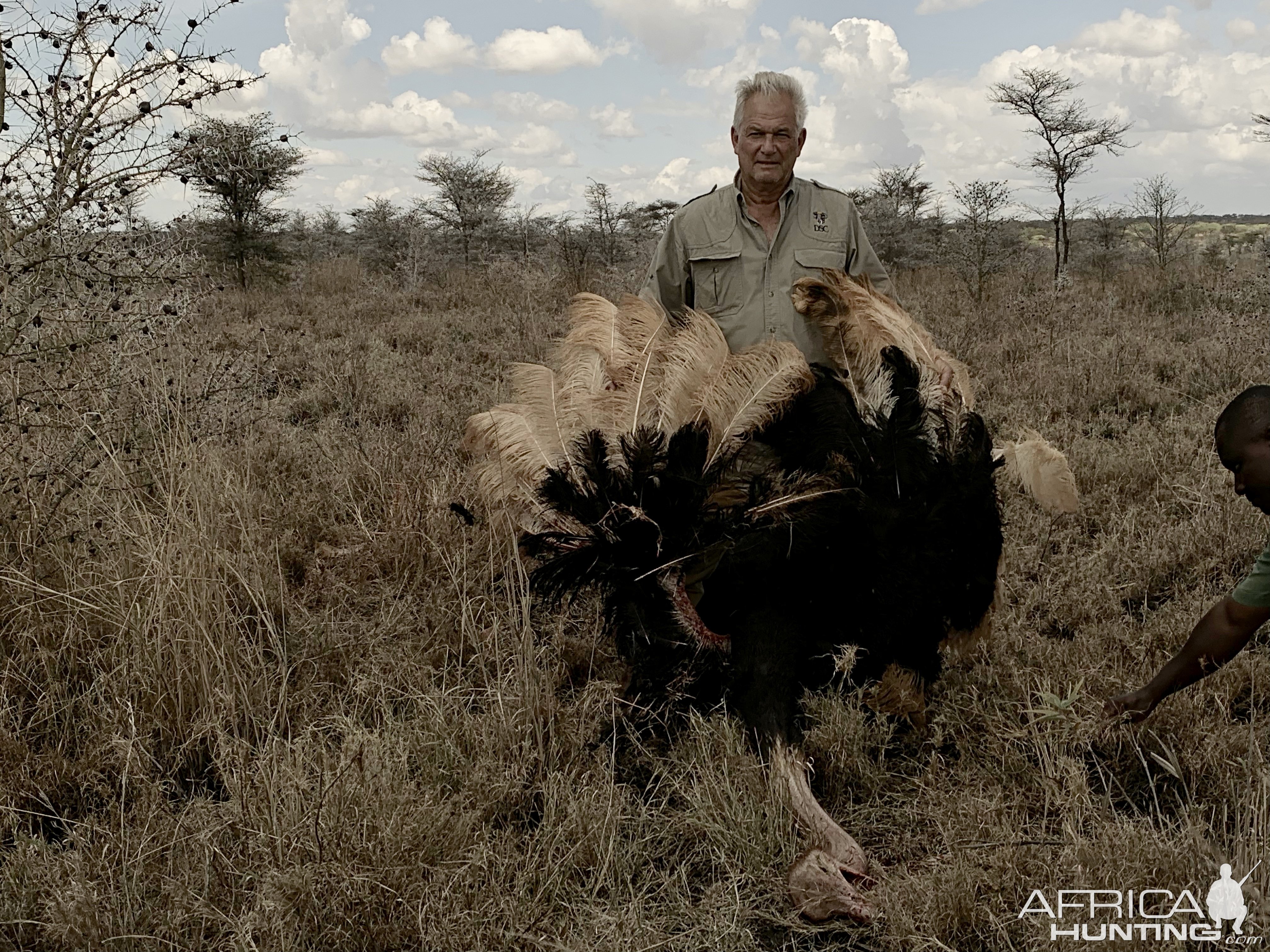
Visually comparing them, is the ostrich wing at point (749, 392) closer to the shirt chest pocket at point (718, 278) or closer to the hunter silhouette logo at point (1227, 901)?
the shirt chest pocket at point (718, 278)

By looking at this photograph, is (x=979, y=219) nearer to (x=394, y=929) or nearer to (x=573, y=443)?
(x=573, y=443)

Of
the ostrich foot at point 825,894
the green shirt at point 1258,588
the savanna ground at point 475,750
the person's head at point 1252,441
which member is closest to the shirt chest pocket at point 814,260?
the savanna ground at point 475,750

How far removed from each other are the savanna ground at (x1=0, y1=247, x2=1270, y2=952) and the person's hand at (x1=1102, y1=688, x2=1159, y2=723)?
37 millimetres

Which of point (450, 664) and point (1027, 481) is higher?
point (1027, 481)

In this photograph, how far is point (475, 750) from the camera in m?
2.57

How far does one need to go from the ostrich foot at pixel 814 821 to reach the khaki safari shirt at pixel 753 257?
209cm

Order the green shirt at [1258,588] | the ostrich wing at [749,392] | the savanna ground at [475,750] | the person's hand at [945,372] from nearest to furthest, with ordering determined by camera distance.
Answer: the savanna ground at [475,750] → the green shirt at [1258,588] → the ostrich wing at [749,392] → the person's hand at [945,372]

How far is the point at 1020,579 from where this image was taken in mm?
3859

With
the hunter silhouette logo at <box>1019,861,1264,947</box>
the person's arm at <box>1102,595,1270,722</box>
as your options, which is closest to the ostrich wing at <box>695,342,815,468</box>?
the person's arm at <box>1102,595,1270,722</box>

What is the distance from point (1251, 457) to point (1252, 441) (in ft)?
0.13

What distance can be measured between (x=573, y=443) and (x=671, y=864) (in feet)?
3.93

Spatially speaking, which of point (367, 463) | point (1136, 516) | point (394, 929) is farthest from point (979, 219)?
point (394, 929)

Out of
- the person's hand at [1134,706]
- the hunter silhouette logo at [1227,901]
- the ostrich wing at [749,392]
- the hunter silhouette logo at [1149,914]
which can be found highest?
the ostrich wing at [749,392]

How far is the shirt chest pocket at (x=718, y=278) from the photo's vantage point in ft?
13.6
